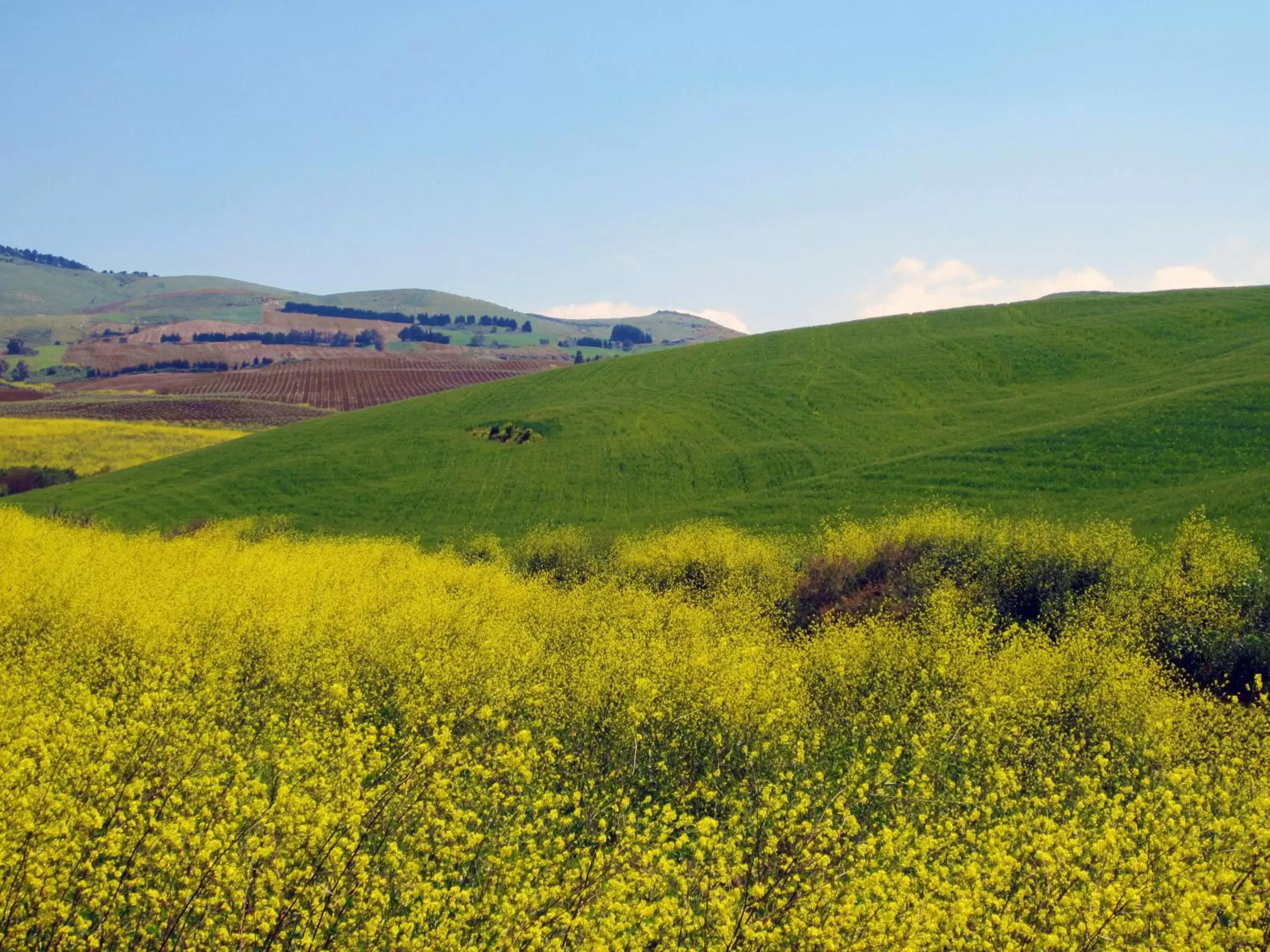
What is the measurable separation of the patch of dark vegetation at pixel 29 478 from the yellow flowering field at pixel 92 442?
4.68ft

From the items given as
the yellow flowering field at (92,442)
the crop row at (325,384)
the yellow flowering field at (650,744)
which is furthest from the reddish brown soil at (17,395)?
the yellow flowering field at (650,744)

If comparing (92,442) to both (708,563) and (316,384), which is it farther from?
(708,563)

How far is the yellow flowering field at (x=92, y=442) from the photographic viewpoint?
106 m

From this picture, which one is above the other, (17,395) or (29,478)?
(17,395)

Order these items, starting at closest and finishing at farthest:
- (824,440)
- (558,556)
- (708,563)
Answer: (708,563) → (558,556) → (824,440)

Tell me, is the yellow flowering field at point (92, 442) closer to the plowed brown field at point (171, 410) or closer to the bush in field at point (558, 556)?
the plowed brown field at point (171, 410)

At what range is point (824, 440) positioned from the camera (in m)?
85.9

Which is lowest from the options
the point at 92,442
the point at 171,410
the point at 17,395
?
the point at 92,442

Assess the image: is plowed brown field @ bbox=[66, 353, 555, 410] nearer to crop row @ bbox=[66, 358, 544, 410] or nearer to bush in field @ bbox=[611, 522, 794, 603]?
crop row @ bbox=[66, 358, 544, 410]

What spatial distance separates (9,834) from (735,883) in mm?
12660

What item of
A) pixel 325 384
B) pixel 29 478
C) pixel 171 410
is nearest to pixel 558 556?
pixel 29 478

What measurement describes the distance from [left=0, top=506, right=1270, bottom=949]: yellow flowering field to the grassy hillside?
428 inches

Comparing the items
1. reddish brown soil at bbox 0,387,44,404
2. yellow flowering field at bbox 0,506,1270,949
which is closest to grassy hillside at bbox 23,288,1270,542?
yellow flowering field at bbox 0,506,1270,949

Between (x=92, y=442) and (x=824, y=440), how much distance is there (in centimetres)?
9576
